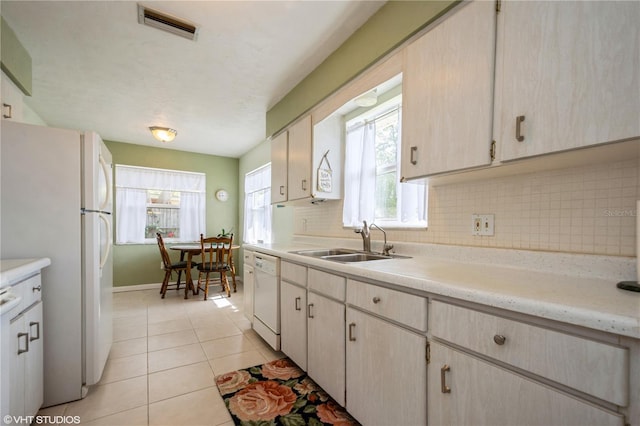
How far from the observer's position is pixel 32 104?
309 cm

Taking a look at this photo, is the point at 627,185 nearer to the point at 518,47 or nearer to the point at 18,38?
the point at 518,47

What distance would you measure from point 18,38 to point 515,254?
346 cm

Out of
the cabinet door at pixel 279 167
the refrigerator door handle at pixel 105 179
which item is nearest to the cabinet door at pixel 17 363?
the refrigerator door handle at pixel 105 179

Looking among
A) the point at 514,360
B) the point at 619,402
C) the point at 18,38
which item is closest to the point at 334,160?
the point at 514,360

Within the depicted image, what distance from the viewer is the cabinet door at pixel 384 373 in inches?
43.4

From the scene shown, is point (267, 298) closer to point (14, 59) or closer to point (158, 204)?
point (14, 59)

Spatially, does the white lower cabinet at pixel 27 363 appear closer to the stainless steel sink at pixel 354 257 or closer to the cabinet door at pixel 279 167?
the stainless steel sink at pixel 354 257

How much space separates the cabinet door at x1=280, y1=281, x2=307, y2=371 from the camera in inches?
74.5

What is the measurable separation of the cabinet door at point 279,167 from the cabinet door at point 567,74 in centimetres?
214

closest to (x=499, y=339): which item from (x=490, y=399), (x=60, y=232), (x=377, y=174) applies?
(x=490, y=399)

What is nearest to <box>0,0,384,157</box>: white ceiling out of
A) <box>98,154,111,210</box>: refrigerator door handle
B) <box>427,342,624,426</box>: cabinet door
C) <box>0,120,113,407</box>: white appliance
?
<box>0,120,113,407</box>: white appliance

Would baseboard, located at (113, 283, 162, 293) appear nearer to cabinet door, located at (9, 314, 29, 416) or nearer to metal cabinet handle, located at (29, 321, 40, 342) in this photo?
metal cabinet handle, located at (29, 321, 40, 342)

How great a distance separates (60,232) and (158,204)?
353cm

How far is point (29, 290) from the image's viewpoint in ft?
4.80
